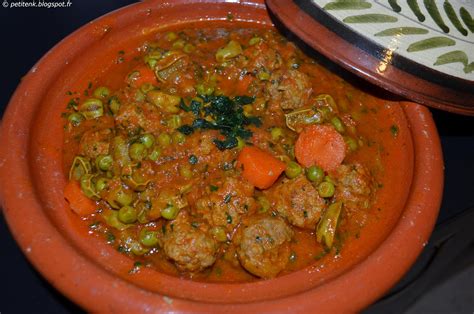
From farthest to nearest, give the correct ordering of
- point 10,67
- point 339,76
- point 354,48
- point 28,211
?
point 10,67
point 339,76
point 354,48
point 28,211

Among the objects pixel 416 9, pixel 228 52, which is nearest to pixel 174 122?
pixel 228 52

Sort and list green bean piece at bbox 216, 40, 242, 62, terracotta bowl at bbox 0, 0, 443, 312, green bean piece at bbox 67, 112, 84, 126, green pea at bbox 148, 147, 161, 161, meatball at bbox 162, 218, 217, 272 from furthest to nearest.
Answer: green bean piece at bbox 216, 40, 242, 62
green bean piece at bbox 67, 112, 84, 126
green pea at bbox 148, 147, 161, 161
meatball at bbox 162, 218, 217, 272
terracotta bowl at bbox 0, 0, 443, 312

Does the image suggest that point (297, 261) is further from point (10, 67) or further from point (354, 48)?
point (10, 67)

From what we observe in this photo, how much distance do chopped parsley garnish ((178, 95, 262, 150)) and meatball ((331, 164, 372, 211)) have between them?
63 centimetres

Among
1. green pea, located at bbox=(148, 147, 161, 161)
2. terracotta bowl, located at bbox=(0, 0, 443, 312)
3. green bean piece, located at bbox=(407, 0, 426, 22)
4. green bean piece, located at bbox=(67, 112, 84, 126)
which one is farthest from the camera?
green bean piece, located at bbox=(67, 112, 84, 126)

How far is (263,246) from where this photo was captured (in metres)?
2.69

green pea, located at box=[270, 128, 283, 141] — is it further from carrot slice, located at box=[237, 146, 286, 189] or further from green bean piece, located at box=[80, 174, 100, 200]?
green bean piece, located at box=[80, 174, 100, 200]

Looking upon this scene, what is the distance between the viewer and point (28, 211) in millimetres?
2645

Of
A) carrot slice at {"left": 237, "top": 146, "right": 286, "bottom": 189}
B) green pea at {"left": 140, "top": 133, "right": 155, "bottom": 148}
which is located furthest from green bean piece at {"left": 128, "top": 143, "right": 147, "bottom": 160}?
carrot slice at {"left": 237, "top": 146, "right": 286, "bottom": 189}

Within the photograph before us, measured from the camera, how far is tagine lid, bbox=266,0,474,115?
2768 mm

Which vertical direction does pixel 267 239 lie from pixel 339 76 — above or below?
below

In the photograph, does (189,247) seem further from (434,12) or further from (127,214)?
(434,12)

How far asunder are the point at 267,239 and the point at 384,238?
0.67m

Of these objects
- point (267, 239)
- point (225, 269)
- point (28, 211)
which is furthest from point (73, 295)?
point (267, 239)
